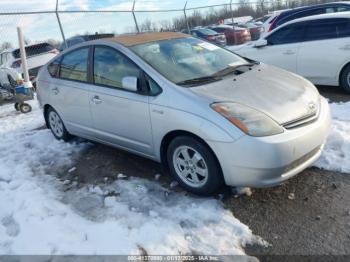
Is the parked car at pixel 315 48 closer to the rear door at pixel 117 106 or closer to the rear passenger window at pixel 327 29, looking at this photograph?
the rear passenger window at pixel 327 29

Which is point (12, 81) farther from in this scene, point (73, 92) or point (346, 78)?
point (346, 78)

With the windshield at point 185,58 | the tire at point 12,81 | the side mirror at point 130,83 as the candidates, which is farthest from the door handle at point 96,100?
the tire at point 12,81

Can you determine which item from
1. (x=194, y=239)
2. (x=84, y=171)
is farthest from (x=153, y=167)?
(x=194, y=239)

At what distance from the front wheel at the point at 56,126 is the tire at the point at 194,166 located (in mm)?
2482

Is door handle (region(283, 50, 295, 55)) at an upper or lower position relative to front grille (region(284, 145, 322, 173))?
upper

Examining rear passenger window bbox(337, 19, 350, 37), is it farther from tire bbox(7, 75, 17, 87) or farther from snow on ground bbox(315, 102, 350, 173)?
tire bbox(7, 75, 17, 87)

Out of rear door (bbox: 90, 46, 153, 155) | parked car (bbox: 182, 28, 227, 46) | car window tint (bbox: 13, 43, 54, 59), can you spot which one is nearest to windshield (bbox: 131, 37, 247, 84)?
rear door (bbox: 90, 46, 153, 155)

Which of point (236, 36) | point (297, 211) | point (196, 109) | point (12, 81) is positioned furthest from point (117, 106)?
point (236, 36)

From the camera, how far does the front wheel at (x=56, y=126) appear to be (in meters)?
5.99

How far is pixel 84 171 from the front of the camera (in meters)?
4.93

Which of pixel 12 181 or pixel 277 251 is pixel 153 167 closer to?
pixel 12 181

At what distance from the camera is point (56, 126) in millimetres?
6164

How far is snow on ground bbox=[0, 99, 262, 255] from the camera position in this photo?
324 centimetres

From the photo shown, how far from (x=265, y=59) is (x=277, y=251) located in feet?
19.5
